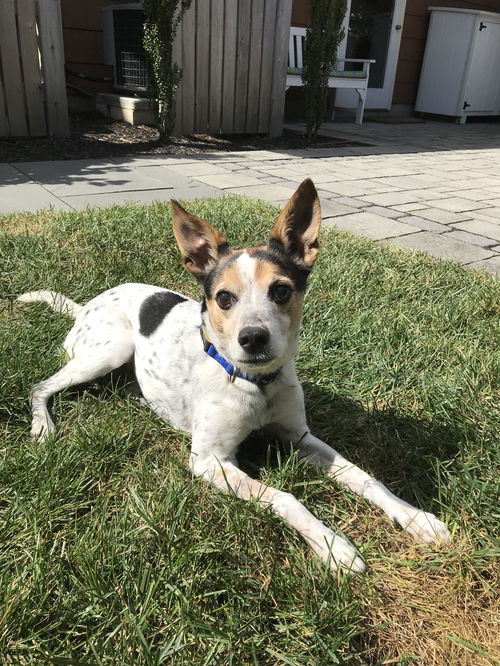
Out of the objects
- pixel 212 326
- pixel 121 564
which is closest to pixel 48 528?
pixel 121 564

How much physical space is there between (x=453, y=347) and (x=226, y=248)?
5.81 ft

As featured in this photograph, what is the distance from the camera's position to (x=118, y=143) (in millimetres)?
9500

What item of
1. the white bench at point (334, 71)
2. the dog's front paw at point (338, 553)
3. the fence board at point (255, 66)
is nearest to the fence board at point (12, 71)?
the fence board at point (255, 66)

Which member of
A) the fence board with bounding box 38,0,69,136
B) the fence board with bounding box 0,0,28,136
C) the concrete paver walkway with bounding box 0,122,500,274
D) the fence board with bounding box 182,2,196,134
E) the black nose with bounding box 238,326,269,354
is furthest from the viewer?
the fence board with bounding box 182,2,196,134

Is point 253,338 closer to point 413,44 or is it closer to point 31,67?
point 31,67

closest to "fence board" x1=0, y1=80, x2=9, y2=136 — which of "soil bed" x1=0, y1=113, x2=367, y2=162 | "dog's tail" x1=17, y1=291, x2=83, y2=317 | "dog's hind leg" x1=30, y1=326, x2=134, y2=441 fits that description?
"soil bed" x1=0, y1=113, x2=367, y2=162

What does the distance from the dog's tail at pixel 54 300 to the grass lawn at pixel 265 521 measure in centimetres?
9

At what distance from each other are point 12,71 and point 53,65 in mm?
618

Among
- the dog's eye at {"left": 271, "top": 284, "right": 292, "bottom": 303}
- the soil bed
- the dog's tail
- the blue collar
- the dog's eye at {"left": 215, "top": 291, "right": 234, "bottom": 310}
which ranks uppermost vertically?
the dog's eye at {"left": 271, "top": 284, "right": 292, "bottom": 303}

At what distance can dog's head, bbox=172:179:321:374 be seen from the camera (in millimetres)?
2264

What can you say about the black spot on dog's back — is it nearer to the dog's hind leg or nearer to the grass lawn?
the dog's hind leg

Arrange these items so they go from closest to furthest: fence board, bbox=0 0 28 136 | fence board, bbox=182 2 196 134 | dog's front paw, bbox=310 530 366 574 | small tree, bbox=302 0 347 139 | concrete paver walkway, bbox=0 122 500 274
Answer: dog's front paw, bbox=310 530 366 574, concrete paver walkway, bbox=0 122 500 274, fence board, bbox=0 0 28 136, fence board, bbox=182 2 196 134, small tree, bbox=302 0 347 139

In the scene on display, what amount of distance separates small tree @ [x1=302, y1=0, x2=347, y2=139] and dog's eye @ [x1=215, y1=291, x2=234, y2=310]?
31.4ft

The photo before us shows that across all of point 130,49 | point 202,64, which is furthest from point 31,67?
point 202,64
